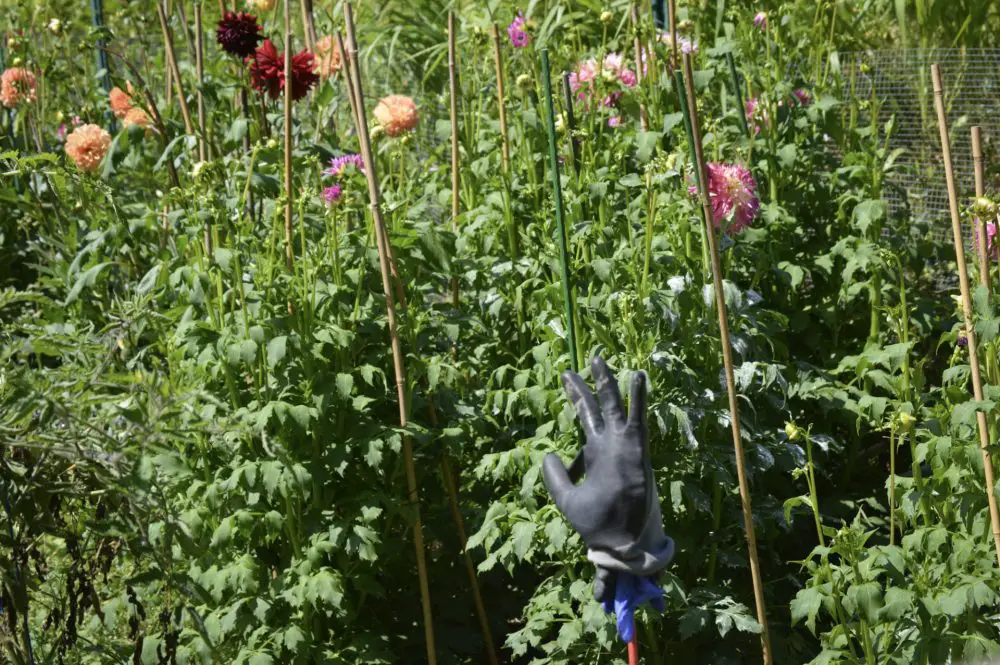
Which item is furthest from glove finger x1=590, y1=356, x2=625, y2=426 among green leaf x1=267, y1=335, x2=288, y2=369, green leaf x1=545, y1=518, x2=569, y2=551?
green leaf x1=267, y1=335, x2=288, y2=369

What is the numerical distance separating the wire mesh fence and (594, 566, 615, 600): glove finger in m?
3.11

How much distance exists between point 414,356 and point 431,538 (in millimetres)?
505

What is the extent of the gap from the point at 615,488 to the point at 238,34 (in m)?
1.71

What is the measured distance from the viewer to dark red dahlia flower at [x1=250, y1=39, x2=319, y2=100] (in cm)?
334

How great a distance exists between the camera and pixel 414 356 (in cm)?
313

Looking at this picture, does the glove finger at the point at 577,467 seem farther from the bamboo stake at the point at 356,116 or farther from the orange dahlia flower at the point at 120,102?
the orange dahlia flower at the point at 120,102

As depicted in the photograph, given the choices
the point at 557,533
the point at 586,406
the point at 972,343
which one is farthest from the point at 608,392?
the point at 972,343

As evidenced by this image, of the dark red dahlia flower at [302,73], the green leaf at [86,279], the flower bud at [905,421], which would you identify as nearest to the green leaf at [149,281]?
the green leaf at [86,279]

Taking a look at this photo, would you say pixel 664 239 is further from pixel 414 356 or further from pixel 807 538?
pixel 807 538

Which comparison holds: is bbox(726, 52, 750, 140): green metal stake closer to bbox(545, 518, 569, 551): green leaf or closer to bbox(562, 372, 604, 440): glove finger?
bbox(545, 518, 569, 551): green leaf

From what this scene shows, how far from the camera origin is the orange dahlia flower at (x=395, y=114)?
11.4 ft

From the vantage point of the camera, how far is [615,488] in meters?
2.26

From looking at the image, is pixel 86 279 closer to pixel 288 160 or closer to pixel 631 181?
pixel 288 160

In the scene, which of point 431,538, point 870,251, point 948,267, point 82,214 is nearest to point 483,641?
point 431,538
